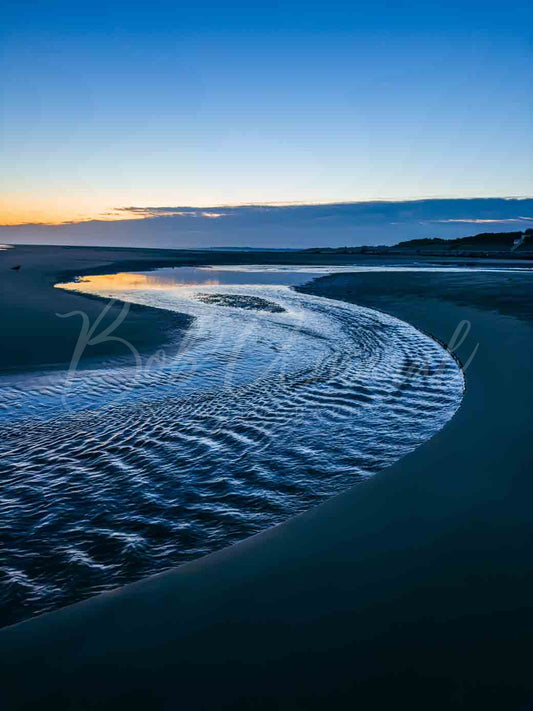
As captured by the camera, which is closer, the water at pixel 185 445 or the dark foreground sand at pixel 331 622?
the dark foreground sand at pixel 331 622

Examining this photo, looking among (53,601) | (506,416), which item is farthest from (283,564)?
(506,416)

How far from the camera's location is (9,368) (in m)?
10.4

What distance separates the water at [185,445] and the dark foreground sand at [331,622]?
365 mm

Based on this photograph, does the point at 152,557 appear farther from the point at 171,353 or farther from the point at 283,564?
the point at 171,353

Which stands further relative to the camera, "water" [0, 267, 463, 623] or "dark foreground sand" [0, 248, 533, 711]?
"water" [0, 267, 463, 623]

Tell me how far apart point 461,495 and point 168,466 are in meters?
3.23

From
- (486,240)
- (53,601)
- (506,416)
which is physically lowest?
(53,601)

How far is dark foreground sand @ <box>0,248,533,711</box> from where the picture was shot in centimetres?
282

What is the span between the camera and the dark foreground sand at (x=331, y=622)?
282cm

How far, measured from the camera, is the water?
4289 mm

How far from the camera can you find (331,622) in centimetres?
335

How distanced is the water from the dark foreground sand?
365 millimetres

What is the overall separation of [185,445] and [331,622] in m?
3.60

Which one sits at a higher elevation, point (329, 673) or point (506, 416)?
point (506, 416)
